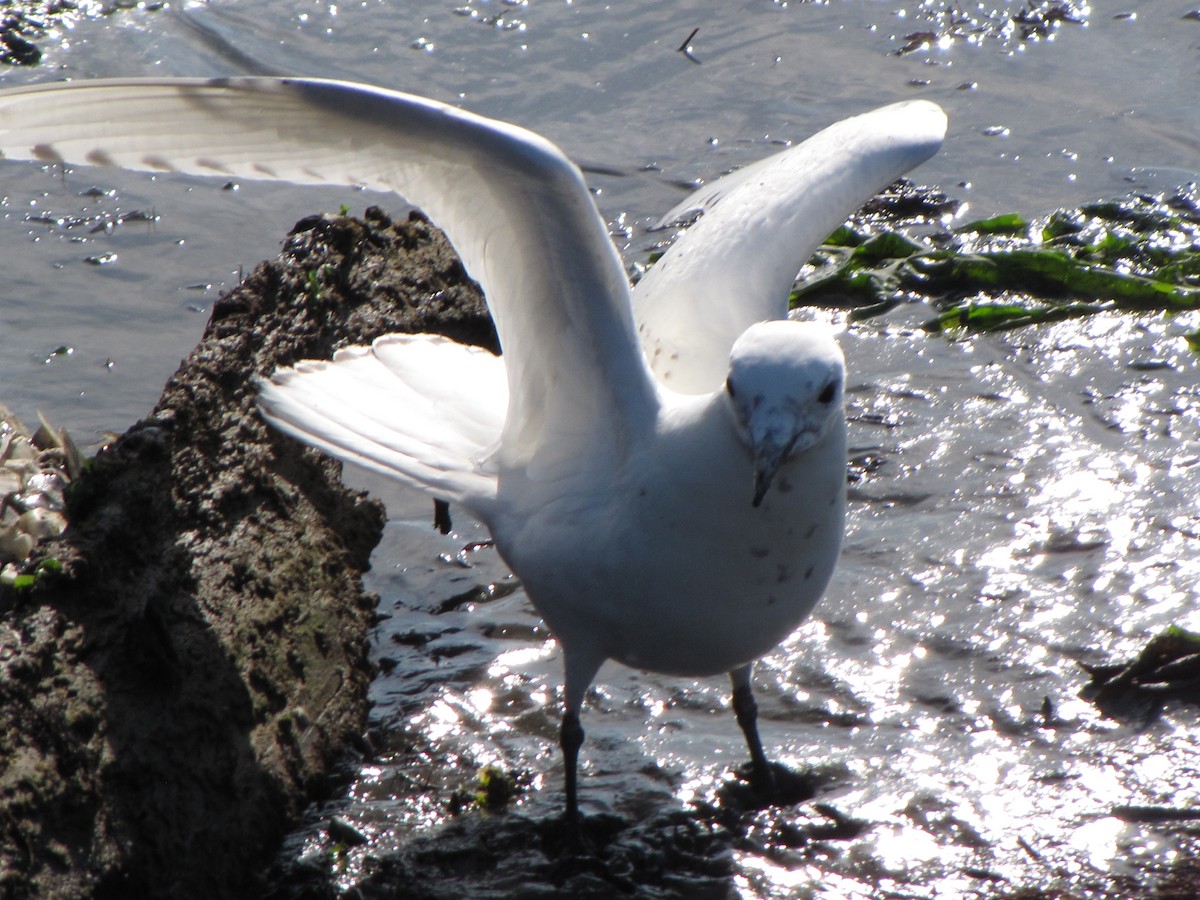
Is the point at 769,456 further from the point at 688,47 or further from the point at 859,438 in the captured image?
the point at 688,47

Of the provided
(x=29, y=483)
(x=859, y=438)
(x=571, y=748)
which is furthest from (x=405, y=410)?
(x=859, y=438)

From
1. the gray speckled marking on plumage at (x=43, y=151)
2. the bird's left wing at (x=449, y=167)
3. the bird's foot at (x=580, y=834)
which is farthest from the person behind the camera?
the bird's foot at (x=580, y=834)

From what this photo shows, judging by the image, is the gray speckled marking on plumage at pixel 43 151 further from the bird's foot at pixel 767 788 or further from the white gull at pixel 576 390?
the bird's foot at pixel 767 788

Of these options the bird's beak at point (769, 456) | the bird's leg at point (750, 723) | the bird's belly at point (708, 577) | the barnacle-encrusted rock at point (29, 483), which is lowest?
the bird's leg at point (750, 723)

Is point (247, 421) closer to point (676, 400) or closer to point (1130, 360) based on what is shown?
point (676, 400)

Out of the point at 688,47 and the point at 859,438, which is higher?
the point at 688,47

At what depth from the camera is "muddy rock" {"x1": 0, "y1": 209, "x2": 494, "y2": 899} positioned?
118 inches

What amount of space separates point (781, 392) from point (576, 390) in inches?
35.4

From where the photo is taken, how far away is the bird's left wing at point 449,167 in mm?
3381

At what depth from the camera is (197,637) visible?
11.5 ft

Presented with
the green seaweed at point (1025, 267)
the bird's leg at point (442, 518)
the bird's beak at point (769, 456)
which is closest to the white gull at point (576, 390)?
the bird's beak at point (769, 456)

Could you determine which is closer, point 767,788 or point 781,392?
point 781,392

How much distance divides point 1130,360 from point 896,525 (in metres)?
1.67

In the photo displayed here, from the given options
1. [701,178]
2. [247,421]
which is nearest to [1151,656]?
[247,421]
